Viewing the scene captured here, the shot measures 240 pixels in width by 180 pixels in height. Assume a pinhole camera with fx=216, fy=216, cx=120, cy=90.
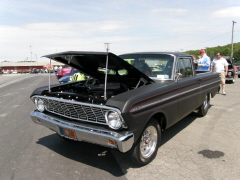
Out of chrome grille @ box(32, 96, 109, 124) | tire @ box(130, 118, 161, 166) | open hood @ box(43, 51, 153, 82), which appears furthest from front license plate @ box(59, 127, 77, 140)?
open hood @ box(43, 51, 153, 82)

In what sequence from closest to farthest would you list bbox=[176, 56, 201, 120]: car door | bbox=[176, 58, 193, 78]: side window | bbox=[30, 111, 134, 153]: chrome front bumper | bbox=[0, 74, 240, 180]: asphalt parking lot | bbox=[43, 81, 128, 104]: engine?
bbox=[30, 111, 134, 153]: chrome front bumper
bbox=[0, 74, 240, 180]: asphalt parking lot
bbox=[43, 81, 128, 104]: engine
bbox=[176, 56, 201, 120]: car door
bbox=[176, 58, 193, 78]: side window

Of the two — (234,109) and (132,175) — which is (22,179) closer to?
(132,175)

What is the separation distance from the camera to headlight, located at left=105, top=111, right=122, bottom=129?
2791 millimetres

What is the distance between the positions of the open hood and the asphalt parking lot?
1.40m

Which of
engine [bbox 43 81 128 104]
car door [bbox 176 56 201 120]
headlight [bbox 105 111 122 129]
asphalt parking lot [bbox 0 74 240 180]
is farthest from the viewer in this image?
car door [bbox 176 56 201 120]

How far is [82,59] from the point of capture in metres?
4.17

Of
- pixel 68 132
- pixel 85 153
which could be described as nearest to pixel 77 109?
pixel 68 132

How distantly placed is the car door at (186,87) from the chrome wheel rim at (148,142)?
0.86m

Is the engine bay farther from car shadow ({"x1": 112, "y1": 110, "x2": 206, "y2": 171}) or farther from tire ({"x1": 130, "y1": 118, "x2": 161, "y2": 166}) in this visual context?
car shadow ({"x1": 112, "y1": 110, "x2": 206, "y2": 171})

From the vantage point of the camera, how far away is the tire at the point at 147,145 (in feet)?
10.1

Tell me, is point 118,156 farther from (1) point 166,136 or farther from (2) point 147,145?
(1) point 166,136

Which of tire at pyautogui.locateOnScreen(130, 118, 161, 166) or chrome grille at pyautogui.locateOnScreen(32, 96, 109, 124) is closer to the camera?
chrome grille at pyautogui.locateOnScreen(32, 96, 109, 124)

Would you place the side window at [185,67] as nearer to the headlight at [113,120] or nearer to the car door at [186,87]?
the car door at [186,87]

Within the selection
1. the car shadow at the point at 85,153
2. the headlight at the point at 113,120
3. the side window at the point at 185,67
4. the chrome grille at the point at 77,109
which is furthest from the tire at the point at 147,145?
the side window at the point at 185,67
